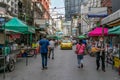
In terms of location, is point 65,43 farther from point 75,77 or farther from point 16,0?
point 75,77

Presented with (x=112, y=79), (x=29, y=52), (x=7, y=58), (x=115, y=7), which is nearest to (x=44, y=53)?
(x=7, y=58)

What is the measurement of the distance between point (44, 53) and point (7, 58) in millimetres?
2617

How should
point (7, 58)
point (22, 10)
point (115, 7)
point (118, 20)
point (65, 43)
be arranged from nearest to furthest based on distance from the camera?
point (7, 58)
point (118, 20)
point (115, 7)
point (22, 10)
point (65, 43)

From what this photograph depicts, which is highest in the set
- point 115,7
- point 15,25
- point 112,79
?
point 115,7

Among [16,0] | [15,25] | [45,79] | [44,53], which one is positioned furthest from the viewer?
[16,0]

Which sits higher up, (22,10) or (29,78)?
(22,10)

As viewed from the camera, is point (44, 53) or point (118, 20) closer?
point (44, 53)

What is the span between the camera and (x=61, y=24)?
19612cm

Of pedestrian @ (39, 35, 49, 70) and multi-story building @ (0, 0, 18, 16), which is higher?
multi-story building @ (0, 0, 18, 16)

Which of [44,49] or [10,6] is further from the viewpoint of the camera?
[10,6]

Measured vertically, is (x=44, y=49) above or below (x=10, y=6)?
below

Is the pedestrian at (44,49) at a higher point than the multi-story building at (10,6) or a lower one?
lower

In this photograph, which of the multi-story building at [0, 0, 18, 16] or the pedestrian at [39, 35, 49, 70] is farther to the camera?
the multi-story building at [0, 0, 18, 16]

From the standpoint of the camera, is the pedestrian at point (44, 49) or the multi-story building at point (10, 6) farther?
the multi-story building at point (10, 6)
